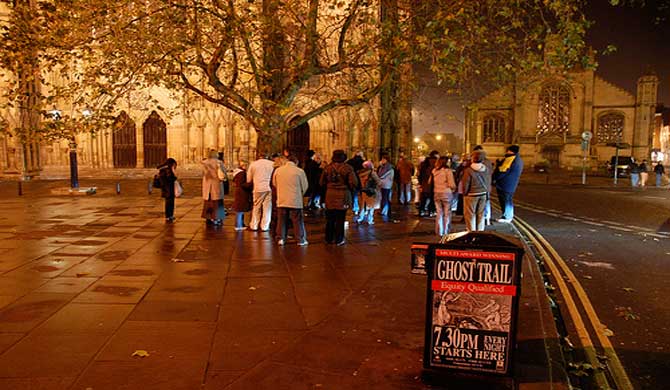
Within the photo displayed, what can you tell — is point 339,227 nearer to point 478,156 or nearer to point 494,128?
point 478,156

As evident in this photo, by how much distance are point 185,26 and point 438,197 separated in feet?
21.2

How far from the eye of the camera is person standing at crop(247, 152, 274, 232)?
992 cm

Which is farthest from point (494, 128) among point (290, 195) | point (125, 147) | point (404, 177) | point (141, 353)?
point (141, 353)

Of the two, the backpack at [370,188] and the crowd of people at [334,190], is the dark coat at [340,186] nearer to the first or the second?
the crowd of people at [334,190]

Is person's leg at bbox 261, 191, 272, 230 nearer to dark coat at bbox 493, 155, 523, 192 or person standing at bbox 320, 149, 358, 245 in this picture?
person standing at bbox 320, 149, 358, 245

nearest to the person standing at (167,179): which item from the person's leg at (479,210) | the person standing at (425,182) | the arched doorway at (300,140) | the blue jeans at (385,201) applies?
the blue jeans at (385,201)

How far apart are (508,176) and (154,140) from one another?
2491 cm

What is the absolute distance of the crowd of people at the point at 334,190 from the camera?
9023mm

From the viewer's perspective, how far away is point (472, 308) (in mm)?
3568

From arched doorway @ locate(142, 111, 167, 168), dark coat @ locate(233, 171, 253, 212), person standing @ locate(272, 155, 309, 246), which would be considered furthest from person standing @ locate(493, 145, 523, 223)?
arched doorway @ locate(142, 111, 167, 168)

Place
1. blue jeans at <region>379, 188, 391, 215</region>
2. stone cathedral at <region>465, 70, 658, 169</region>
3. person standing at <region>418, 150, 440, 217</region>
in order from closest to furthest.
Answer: blue jeans at <region>379, 188, 391, 215</region>, person standing at <region>418, 150, 440, 217</region>, stone cathedral at <region>465, 70, 658, 169</region>

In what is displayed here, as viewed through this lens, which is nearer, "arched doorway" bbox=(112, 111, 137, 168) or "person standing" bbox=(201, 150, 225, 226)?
"person standing" bbox=(201, 150, 225, 226)

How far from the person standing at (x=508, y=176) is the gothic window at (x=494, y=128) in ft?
138

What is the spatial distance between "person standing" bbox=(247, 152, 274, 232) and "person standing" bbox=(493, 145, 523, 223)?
5.55m
